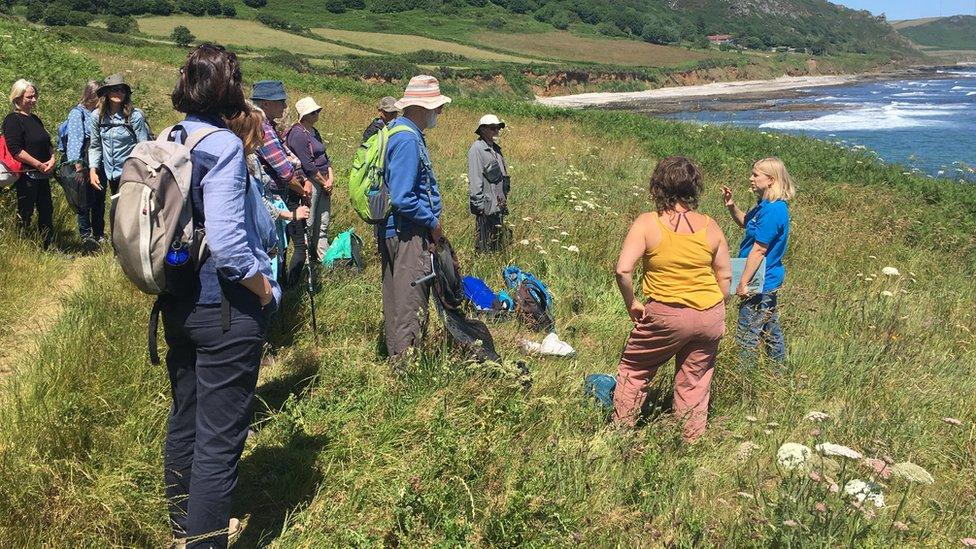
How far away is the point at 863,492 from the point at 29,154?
677cm

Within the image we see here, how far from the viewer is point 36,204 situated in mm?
6250

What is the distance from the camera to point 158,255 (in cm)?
228

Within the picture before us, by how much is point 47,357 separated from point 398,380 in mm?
1886

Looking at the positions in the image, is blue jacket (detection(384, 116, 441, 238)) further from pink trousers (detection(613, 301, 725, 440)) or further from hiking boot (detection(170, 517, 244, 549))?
hiking boot (detection(170, 517, 244, 549))

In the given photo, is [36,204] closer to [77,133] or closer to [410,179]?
[77,133]

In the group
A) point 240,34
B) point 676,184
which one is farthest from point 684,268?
point 240,34

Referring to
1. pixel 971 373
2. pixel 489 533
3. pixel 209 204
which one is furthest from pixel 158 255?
pixel 971 373

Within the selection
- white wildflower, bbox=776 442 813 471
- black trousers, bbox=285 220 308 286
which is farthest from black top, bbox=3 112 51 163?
white wildflower, bbox=776 442 813 471

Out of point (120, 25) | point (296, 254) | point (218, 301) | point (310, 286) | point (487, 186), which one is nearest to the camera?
point (218, 301)

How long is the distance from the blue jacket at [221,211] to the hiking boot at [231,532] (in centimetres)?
107

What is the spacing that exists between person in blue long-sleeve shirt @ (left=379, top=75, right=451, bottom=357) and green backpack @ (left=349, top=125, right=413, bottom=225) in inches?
2.3

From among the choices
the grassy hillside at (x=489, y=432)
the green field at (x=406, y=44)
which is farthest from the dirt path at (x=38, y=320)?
the green field at (x=406, y=44)

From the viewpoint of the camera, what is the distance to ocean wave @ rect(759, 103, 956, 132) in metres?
35.8

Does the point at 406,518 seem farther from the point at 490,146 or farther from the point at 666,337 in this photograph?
the point at 490,146
